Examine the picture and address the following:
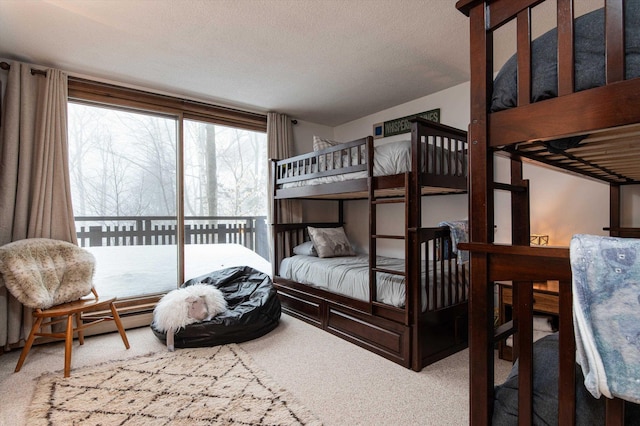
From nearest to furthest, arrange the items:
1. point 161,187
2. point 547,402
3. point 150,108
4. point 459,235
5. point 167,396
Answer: point 547,402, point 167,396, point 459,235, point 150,108, point 161,187

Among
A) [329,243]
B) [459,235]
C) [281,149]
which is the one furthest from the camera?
[281,149]

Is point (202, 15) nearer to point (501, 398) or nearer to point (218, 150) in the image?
point (218, 150)

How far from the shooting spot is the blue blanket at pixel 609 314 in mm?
704

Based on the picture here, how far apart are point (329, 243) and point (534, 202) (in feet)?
6.94

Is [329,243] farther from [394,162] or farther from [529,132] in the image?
[529,132]

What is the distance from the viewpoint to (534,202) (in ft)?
9.37

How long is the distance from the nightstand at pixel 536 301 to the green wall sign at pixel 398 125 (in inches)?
77.7

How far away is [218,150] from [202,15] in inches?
78.1

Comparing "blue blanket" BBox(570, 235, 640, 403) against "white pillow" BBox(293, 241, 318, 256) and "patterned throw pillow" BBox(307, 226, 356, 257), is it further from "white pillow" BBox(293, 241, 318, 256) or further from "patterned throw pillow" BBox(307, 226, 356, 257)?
"white pillow" BBox(293, 241, 318, 256)

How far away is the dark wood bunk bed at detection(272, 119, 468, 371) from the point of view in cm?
237

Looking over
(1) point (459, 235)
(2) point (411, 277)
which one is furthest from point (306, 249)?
(1) point (459, 235)

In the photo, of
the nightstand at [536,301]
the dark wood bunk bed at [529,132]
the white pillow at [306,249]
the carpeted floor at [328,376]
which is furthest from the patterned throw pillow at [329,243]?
the dark wood bunk bed at [529,132]

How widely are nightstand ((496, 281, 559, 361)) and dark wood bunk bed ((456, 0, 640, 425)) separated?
1329mm

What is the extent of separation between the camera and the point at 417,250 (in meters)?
2.39
